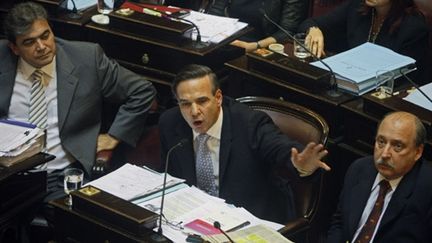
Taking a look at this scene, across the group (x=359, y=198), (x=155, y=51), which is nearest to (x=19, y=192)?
(x=155, y=51)

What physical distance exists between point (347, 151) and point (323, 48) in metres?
0.81

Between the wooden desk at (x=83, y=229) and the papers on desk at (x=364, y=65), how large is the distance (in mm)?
1386

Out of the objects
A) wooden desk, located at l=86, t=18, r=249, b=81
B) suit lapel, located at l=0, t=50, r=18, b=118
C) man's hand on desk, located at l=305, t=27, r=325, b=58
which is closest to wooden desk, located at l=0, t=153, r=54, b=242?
suit lapel, located at l=0, t=50, r=18, b=118

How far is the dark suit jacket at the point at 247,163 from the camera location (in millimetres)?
3459

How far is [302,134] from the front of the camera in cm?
352

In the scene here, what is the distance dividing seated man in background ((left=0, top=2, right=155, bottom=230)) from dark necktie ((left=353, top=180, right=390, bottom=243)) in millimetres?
1260

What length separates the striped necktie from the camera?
3.91m

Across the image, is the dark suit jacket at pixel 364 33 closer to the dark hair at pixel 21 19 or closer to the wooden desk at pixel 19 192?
the dark hair at pixel 21 19

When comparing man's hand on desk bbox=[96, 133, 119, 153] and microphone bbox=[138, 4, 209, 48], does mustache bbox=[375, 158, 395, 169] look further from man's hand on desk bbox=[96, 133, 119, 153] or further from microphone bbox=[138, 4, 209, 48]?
microphone bbox=[138, 4, 209, 48]

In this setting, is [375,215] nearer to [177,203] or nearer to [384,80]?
[177,203]

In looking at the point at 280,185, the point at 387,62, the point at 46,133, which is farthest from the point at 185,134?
the point at 387,62

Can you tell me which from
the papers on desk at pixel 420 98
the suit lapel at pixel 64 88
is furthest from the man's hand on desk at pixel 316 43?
the suit lapel at pixel 64 88

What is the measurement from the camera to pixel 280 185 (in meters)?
3.52

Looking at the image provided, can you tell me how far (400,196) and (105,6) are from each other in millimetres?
2297
